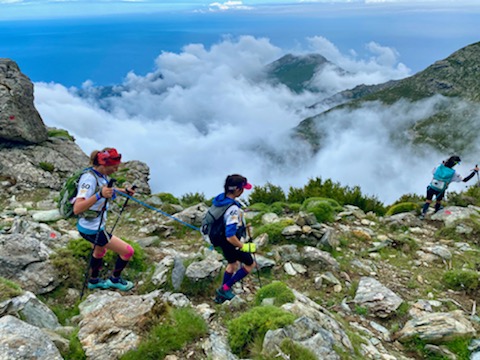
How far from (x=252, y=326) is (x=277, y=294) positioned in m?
1.31

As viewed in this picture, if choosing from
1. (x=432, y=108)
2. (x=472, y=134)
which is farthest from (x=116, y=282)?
(x=432, y=108)

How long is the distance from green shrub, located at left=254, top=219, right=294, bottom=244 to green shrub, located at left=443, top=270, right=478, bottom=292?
4017 mm

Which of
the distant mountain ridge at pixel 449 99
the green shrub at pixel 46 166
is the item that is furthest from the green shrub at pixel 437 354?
the distant mountain ridge at pixel 449 99

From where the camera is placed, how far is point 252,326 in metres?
4.68

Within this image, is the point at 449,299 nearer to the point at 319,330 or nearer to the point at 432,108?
the point at 319,330

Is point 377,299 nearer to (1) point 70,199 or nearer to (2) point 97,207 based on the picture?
(2) point 97,207

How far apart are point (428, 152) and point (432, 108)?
2925cm

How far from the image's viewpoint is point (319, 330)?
462 cm

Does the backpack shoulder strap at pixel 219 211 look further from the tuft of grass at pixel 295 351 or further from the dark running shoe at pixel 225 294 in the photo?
the tuft of grass at pixel 295 351

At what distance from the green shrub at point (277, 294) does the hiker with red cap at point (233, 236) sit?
578 mm

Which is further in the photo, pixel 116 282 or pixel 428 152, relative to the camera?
pixel 428 152

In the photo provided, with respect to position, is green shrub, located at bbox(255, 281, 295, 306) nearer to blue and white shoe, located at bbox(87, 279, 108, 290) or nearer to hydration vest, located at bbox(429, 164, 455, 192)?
blue and white shoe, located at bbox(87, 279, 108, 290)

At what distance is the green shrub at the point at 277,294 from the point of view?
5.78m

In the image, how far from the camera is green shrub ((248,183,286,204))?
16.4 metres
